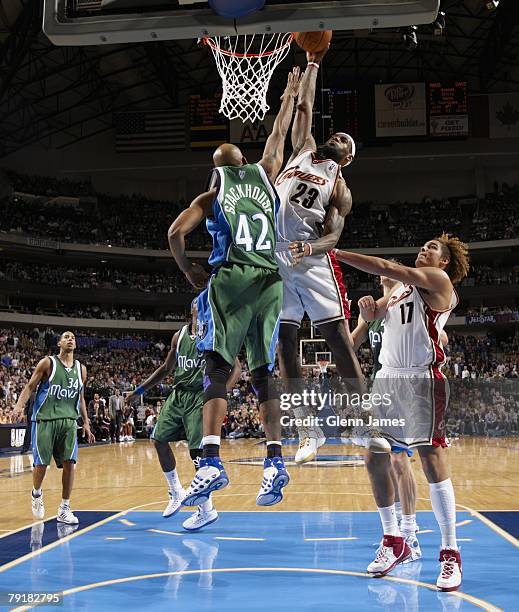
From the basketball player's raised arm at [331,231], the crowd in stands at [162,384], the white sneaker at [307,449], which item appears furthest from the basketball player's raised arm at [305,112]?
the crowd in stands at [162,384]

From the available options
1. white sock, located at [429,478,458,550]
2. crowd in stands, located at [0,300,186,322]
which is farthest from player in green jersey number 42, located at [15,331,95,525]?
crowd in stands, located at [0,300,186,322]

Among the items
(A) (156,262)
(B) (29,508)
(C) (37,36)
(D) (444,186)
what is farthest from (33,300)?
(B) (29,508)

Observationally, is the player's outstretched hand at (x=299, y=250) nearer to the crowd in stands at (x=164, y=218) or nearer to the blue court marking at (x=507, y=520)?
the blue court marking at (x=507, y=520)

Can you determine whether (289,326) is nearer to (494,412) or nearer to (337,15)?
(337,15)

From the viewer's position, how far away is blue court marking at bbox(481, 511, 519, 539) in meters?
7.73

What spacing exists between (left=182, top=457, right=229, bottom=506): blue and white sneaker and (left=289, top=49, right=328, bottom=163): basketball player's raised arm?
6.44ft

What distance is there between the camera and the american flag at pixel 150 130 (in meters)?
29.3

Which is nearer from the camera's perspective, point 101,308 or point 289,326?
point 289,326

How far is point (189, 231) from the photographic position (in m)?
4.00

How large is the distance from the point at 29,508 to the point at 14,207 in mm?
25788

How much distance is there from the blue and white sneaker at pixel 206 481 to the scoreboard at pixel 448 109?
23373 mm

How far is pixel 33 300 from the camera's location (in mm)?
35844

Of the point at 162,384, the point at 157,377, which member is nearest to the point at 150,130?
the point at 162,384

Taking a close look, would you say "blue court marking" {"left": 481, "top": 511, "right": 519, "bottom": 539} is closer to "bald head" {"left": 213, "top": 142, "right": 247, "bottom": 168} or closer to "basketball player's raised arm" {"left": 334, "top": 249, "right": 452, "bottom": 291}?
"basketball player's raised arm" {"left": 334, "top": 249, "right": 452, "bottom": 291}
